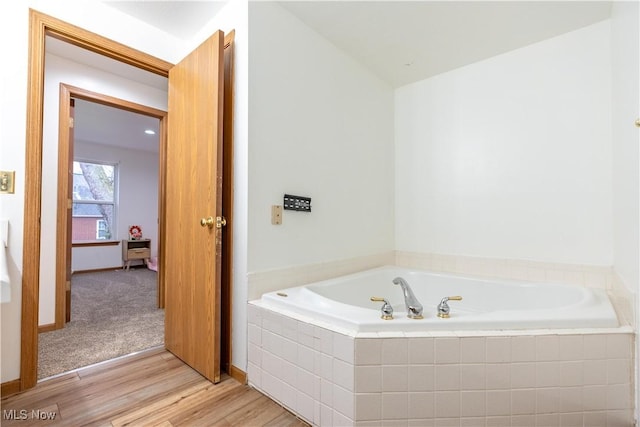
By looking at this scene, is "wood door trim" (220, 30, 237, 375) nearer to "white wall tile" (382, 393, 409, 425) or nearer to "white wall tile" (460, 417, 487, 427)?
"white wall tile" (382, 393, 409, 425)

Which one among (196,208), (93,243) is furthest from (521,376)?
(93,243)

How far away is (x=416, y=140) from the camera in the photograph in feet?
8.57

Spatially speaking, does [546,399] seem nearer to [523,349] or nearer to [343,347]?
[523,349]

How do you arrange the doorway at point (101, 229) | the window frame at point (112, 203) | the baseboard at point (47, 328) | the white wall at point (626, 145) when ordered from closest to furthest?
the white wall at point (626, 145)
the doorway at point (101, 229)
the baseboard at point (47, 328)
the window frame at point (112, 203)

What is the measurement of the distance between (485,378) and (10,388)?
2182mm

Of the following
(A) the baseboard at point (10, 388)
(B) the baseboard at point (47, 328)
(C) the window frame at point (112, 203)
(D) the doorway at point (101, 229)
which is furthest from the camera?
(C) the window frame at point (112, 203)

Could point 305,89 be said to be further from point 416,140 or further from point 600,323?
point 600,323

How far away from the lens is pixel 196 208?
177cm

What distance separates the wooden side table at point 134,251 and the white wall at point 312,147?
4599 millimetres

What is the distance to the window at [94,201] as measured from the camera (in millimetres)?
5133

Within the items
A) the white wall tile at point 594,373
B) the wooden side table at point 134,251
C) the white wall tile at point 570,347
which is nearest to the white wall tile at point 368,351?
the white wall tile at point 570,347

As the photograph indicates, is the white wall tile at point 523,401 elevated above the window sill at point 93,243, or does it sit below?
below

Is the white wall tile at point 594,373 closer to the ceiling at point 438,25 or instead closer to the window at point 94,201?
the ceiling at point 438,25

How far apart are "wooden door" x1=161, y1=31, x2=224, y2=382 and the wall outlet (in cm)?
29
